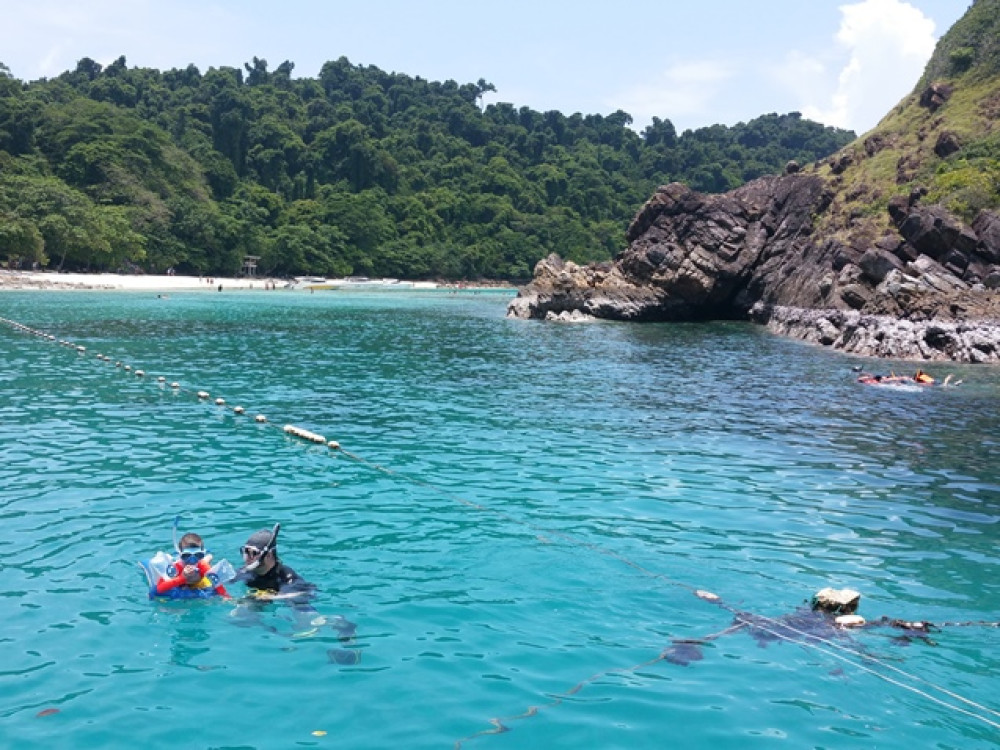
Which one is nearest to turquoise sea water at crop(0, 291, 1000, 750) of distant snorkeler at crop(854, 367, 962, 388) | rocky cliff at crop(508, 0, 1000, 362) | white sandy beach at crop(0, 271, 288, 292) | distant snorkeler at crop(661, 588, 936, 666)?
distant snorkeler at crop(661, 588, 936, 666)

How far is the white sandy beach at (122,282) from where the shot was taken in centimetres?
8856

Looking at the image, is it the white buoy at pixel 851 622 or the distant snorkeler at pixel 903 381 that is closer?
the white buoy at pixel 851 622

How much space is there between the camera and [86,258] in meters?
104

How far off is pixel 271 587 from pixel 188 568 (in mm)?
1160

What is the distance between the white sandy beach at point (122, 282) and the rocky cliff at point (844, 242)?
1948 inches

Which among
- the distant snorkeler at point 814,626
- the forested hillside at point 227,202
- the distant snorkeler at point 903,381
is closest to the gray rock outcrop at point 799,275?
the distant snorkeler at point 903,381

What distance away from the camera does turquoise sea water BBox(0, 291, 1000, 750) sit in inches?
364

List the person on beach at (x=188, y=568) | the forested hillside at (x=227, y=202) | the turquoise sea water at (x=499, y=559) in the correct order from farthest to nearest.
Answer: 1. the forested hillside at (x=227, y=202)
2. the person on beach at (x=188, y=568)
3. the turquoise sea water at (x=499, y=559)

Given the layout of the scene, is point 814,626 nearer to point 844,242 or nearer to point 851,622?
point 851,622

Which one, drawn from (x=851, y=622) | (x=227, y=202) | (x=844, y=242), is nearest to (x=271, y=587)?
(x=851, y=622)

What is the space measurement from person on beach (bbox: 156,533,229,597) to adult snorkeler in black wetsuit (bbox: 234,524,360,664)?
0.55 m

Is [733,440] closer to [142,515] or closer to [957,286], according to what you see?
[142,515]

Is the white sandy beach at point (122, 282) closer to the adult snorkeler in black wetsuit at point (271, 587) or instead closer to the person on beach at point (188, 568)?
the person on beach at point (188, 568)

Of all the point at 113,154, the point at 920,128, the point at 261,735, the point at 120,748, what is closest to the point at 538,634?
the point at 261,735
